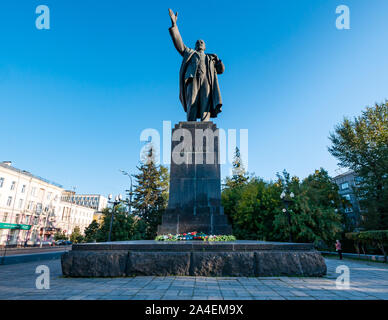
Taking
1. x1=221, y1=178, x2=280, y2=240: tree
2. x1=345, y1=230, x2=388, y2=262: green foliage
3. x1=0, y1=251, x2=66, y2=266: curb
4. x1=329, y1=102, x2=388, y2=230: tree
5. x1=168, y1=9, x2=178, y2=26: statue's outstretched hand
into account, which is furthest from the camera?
x1=329, y1=102, x2=388, y2=230: tree

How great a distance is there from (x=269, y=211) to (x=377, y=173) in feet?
46.8

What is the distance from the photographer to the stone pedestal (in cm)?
752

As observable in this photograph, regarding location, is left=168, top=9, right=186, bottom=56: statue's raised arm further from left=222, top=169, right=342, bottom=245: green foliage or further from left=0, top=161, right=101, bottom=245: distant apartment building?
left=0, top=161, right=101, bottom=245: distant apartment building

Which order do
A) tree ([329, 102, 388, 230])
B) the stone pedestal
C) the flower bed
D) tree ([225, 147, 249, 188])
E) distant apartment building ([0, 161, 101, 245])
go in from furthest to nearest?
tree ([225, 147, 249, 188])
distant apartment building ([0, 161, 101, 245])
tree ([329, 102, 388, 230])
the stone pedestal
the flower bed

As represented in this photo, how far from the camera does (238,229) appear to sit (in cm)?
1920

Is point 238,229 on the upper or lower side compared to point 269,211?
lower

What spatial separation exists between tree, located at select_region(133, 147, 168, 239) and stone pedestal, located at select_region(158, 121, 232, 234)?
56.0 feet

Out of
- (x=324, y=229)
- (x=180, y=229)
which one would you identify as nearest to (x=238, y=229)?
(x=324, y=229)

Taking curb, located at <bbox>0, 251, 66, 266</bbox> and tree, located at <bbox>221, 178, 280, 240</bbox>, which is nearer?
curb, located at <bbox>0, 251, 66, 266</bbox>

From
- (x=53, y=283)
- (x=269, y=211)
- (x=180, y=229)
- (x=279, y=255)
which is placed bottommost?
(x=53, y=283)

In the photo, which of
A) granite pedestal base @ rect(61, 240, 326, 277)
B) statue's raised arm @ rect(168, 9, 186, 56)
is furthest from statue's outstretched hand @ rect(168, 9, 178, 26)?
granite pedestal base @ rect(61, 240, 326, 277)

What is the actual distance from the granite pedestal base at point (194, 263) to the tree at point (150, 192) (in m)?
19.5
